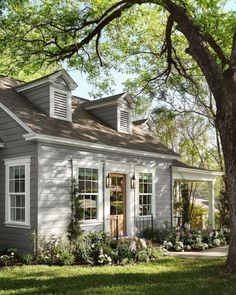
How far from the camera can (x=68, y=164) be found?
11930mm

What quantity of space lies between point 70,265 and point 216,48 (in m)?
7.10

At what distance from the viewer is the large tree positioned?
9.01 metres

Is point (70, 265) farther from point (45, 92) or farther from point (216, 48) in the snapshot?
point (216, 48)

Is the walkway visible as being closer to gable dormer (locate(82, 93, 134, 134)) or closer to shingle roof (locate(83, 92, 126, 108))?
gable dormer (locate(82, 93, 134, 134))

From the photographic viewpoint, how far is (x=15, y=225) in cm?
1145

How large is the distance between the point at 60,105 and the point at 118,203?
4086 mm

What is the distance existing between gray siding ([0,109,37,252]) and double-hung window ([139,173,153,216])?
16.3 ft

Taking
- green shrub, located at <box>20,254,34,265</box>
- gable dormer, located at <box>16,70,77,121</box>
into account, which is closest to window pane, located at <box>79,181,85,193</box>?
gable dormer, located at <box>16,70,77,121</box>

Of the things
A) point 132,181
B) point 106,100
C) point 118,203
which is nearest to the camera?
point 118,203

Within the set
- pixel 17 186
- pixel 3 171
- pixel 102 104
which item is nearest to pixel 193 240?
pixel 102 104

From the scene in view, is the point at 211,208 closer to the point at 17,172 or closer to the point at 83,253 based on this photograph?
the point at 83,253

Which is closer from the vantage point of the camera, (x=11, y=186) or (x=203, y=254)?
(x=11, y=186)

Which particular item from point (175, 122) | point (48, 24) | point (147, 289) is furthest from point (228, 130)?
point (175, 122)

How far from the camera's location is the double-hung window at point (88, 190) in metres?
12.4
